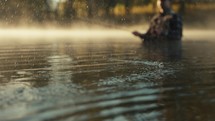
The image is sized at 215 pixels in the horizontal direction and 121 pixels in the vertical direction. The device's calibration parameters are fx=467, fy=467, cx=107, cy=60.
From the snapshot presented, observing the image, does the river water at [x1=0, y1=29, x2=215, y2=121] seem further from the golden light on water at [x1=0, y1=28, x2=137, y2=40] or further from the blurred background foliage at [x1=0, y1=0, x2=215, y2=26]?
the blurred background foliage at [x1=0, y1=0, x2=215, y2=26]

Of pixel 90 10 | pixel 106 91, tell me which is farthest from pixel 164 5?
pixel 90 10

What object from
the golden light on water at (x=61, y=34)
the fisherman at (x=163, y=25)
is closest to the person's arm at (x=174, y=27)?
the fisherman at (x=163, y=25)

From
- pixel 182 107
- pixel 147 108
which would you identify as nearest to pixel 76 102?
pixel 147 108

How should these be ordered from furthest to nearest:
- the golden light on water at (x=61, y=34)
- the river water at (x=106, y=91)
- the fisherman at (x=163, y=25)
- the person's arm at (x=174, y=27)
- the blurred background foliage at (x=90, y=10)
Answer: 1. the blurred background foliage at (x=90, y=10)
2. the golden light on water at (x=61, y=34)
3. the person's arm at (x=174, y=27)
4. the fisherman at (x=163, y=25)
5. the river water at (x=106, y=91)

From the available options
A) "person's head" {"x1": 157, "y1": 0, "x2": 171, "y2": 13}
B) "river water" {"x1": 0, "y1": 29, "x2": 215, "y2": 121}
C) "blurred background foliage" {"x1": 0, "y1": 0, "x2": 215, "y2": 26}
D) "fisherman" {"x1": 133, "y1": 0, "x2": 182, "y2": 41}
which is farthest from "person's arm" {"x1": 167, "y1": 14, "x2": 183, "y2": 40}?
"blurred background foliage" {"x1": 0, "y1": 0, "x2": 215, "y2": 26}

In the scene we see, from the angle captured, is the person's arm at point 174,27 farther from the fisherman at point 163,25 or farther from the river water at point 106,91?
the river water at point 106,91

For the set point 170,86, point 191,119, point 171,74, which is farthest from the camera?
point 171,74

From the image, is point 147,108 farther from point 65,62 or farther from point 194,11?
point 194,11
